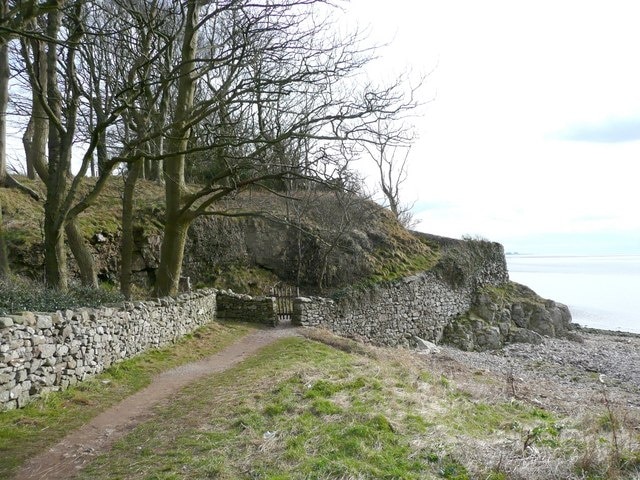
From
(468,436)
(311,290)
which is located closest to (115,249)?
(311,290)

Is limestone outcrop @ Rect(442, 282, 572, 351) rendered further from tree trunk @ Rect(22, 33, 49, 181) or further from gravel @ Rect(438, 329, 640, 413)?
tree trunk @ Rect(22, 33, 49, 181)

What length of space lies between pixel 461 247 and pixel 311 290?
384 inches

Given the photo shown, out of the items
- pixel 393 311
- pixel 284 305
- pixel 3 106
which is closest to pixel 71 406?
pixel 3 106

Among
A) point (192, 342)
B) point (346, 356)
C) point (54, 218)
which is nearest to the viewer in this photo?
point (54, 218)

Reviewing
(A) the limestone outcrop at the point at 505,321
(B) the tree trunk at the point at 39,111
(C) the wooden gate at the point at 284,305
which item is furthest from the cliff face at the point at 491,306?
(B) the tree trunk at the point at 39,111

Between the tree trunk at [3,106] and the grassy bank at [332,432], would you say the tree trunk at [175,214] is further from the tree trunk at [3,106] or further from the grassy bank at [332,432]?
the grassy bank at [332,432]

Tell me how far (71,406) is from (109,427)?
111cm

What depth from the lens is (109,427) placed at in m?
7.13

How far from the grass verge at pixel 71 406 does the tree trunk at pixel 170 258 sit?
301 centimetres

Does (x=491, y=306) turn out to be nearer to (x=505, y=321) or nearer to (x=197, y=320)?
(x=505, y=321)

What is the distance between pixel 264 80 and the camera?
11820 millimetres

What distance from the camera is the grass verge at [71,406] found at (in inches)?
243

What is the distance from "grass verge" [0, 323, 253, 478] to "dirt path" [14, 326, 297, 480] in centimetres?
15

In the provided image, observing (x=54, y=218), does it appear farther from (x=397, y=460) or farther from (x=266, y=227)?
(x=266, y=227)
